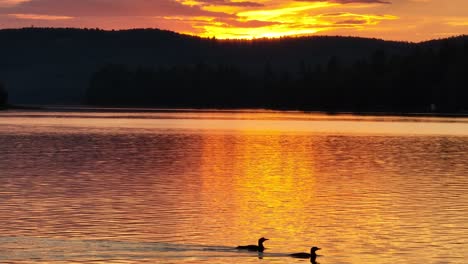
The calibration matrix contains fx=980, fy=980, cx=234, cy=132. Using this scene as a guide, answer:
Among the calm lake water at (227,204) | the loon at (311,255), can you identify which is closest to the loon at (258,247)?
the calm lake water at (227,204)

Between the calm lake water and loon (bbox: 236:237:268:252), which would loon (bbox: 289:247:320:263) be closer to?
the calm lake water

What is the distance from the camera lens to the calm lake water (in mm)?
29444

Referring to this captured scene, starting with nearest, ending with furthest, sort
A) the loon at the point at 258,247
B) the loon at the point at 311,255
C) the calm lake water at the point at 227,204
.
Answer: the loon at the point at 311,255 < the loon at the point at 258,247 < the calm lake water at the point at 227,204

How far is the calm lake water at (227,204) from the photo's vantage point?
2944 centimetres

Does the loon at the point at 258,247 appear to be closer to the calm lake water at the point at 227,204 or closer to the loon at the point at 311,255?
the calm lake water at the point at 227,204

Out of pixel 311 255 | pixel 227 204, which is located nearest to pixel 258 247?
pixel 311 255

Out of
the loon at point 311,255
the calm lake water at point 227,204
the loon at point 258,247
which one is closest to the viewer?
the loon at point 311,255

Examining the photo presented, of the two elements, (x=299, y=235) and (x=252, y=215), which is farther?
(x=252, y=215)

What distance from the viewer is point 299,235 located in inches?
1272

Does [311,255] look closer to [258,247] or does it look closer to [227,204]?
[258,247]

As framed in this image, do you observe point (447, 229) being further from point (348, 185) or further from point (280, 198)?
point (348, 185)

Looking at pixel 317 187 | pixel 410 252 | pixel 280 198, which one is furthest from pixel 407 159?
pixel 410 252

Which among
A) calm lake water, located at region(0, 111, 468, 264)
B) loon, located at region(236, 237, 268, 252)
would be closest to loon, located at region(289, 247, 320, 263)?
calm lake water, located at region(0, 111, 468, 264)

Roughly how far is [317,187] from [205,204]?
358 inches
